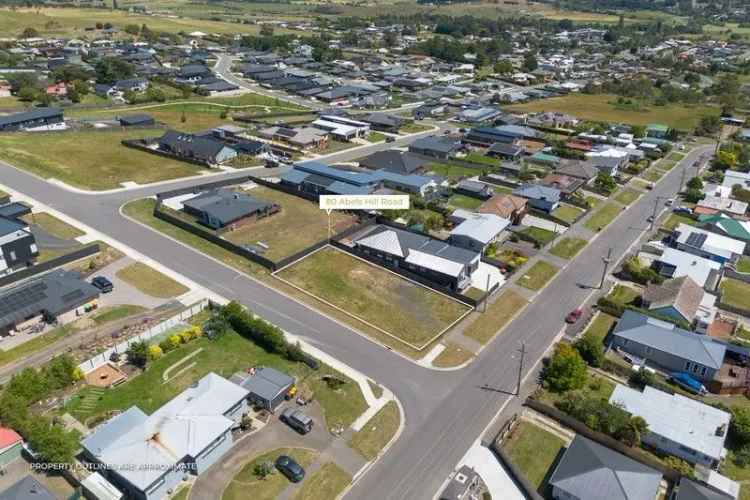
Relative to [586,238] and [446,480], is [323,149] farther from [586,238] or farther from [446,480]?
[446,480]

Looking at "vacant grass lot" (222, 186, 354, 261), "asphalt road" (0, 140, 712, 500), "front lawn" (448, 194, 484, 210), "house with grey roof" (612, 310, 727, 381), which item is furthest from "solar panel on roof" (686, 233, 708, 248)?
"vacant grass lot" (222, 186, 354, 261)

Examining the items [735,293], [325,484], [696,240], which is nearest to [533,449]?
[325,484]

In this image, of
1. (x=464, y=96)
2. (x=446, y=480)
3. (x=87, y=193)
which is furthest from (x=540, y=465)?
(x=464, y=96)

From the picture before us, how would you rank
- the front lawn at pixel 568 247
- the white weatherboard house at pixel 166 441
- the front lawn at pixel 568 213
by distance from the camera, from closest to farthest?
the white weatherboard house at pixel 166 441
the front lawn at pixel 568 247
the front lawn at pixel 568 213

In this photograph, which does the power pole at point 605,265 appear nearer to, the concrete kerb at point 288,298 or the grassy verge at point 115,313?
the concrete kerb at point 288,298

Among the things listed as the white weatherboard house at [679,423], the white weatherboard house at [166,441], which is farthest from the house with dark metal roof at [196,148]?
the white weatherboard house at [679,423]

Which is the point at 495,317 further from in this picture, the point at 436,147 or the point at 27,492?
the point at 436,147
